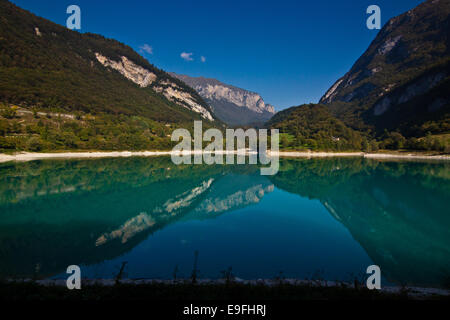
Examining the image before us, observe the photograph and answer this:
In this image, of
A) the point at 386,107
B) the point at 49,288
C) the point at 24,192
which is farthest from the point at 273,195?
the point at 386,107

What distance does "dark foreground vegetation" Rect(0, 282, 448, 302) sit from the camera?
12.4ft

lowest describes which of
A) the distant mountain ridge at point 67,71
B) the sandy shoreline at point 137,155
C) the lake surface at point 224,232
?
the lake surface at point 224,232

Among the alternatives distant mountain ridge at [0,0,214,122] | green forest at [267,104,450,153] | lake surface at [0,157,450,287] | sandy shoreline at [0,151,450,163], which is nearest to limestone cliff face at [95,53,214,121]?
distant mountain ridge at [0,0,214,122]

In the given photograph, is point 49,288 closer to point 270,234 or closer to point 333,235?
point 270,234

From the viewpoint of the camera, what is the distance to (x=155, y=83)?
440 ft

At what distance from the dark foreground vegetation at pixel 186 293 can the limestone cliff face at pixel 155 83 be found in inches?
5159

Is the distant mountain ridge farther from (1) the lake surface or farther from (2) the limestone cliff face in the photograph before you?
(1) the lake surface

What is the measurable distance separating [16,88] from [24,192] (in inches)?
2209

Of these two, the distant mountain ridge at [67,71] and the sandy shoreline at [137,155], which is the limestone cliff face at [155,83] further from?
the sandy shoreline at [137,155]

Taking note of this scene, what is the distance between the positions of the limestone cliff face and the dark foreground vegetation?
430 feet

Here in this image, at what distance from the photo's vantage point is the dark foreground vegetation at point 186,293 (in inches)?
148

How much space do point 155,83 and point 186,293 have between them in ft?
475

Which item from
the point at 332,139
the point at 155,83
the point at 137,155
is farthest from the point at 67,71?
the point at 332,139

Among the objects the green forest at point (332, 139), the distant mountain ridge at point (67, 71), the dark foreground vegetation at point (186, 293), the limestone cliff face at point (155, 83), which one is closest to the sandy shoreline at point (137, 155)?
the green forest at point (332, 139)
